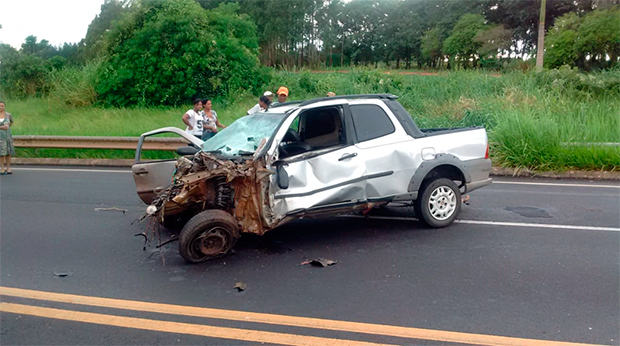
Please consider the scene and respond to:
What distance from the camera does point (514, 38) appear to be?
46.9m

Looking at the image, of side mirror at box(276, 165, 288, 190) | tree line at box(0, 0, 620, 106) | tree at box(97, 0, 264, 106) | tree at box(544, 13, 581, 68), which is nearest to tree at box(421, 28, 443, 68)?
tree line at box(0, 0, 620, 106)

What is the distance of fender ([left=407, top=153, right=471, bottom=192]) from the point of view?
21.8 ft

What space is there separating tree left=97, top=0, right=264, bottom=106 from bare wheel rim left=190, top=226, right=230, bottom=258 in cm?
1458

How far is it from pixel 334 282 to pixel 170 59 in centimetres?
1625

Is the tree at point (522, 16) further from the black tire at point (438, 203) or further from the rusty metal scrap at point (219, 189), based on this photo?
the rusty metal scrap at point (219, 189)

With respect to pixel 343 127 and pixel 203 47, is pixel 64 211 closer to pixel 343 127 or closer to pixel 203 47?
pixel 343 127

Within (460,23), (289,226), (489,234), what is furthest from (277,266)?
(460,23)

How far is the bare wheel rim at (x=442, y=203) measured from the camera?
683cm

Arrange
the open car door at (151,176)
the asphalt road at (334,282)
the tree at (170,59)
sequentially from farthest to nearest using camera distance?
the tree at (170,59)
the open car door at (151,176)
the asphalt road at (334,282)

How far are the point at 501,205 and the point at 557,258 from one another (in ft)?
8.57

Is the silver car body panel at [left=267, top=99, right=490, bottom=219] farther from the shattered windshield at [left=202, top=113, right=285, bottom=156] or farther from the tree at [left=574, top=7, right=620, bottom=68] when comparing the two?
the tree at [left=574, top=7, right=620, bottom=68]

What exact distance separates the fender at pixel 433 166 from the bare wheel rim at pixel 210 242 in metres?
2.38

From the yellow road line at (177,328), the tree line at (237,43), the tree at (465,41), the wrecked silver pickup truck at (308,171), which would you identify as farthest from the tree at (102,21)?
the yellow road line at (177,328)

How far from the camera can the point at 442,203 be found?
22.6 feet
